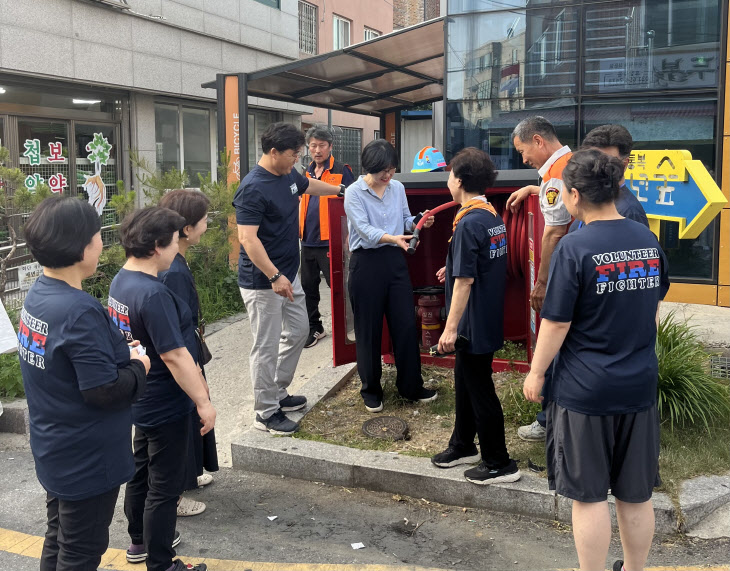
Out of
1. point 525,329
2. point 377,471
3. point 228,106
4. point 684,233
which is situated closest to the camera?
point 377,471

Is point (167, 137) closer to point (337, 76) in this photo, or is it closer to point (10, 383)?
point (337, 76)

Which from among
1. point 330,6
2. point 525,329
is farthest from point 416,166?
point 330,6

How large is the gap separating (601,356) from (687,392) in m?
2.00

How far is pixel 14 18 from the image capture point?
1002cm

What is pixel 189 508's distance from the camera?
3.83 meters

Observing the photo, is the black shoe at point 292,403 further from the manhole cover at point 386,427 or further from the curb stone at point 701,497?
the curb stone at point 701,497

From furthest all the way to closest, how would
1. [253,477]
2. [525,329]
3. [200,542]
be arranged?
[525,329]
[253,477]
[200,542]

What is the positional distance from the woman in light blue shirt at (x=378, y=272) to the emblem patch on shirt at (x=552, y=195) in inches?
43.3

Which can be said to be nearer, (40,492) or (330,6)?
(40,492)

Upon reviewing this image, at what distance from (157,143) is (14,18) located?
3.87 meters

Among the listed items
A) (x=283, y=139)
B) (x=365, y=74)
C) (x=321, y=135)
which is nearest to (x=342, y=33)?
(x=365, y=74)

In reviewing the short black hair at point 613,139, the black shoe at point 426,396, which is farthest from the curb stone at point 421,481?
the short black hair at point 613,139

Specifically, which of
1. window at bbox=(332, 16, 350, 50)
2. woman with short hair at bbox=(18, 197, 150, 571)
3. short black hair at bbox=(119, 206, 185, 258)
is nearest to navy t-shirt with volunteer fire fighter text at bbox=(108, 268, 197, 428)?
short black hair at bbox=(119, 206, 185, 258)

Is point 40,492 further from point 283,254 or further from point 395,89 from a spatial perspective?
point 395,89
